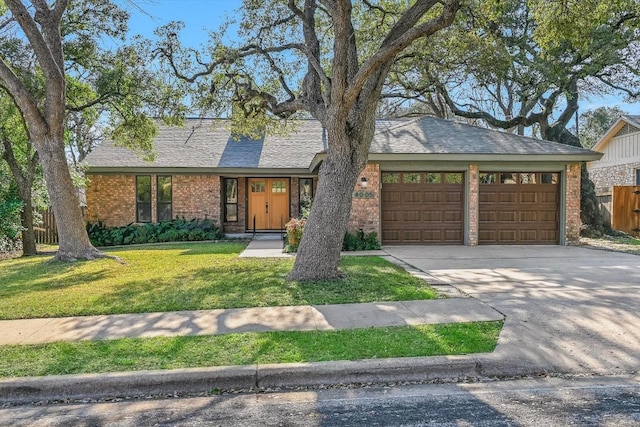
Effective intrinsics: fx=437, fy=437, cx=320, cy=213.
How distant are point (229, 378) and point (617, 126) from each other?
2367 centimetres

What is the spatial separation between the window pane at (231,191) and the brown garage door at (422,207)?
6945mm

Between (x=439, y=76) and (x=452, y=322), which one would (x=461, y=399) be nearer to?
(x=452, y=322)

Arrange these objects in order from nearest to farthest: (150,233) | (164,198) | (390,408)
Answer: (390,408) < (150,233) < (164,198)

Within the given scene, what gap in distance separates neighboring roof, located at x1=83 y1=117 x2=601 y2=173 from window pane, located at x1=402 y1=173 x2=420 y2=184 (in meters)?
0.88

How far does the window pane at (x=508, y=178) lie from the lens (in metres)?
13.7

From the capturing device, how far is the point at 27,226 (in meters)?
13.4

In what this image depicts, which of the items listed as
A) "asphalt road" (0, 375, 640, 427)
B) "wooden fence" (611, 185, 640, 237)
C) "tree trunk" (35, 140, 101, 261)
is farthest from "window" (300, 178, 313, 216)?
"asphalt road" (0, 375, 640, 427)

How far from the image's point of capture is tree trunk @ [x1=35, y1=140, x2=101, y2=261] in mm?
10242

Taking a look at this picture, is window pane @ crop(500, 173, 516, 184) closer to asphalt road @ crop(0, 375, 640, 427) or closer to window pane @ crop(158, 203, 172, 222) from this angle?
asphalt road @ crop(0, 375, 640, 427)

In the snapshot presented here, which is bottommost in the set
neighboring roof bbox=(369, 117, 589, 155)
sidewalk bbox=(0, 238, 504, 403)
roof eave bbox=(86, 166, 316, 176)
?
sidewalk bbox=(0, 238, 504, 403)

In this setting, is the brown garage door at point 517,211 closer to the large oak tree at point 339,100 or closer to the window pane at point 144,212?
the large oak tree at point 339,100

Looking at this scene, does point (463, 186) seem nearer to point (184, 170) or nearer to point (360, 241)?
point (360, 241)

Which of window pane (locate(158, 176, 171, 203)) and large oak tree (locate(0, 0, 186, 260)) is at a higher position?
large oak tree (locate(0, 0, 186, 260))

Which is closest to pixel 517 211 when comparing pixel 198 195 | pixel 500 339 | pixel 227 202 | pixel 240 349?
pixel 500 339
